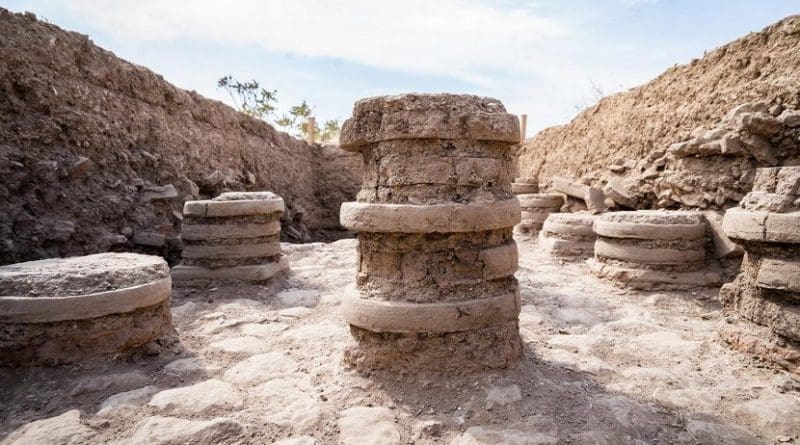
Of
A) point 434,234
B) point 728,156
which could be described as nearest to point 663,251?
point 728,156

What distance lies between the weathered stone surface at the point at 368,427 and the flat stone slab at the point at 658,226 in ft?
11.5

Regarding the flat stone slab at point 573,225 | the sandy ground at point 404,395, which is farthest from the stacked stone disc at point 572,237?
the sandy ground at point 404,395

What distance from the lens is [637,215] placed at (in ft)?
15.7

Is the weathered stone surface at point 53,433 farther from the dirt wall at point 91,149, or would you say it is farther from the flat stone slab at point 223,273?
the dirt wall at point 91,149

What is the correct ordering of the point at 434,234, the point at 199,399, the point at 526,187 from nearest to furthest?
1. the point at 199,399
2. the point at 434,234
3. the point at 526,187

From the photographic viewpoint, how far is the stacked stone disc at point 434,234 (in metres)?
2.49

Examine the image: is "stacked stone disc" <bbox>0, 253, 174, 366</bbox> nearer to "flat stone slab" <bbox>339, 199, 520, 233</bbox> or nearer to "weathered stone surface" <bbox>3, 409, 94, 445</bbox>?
"weathered stone surface" <bbox>3, 409, 94, 445</bbox>

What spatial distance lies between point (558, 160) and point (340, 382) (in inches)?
358

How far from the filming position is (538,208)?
8.61 m

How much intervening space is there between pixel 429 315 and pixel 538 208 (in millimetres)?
6675

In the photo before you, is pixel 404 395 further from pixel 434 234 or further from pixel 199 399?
pixel 199 399

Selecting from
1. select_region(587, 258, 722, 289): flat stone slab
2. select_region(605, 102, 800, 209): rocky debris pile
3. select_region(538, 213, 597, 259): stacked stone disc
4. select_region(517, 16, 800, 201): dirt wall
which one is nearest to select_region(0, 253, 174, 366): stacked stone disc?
select_region(587, 258, 722, 289): flat stone slab

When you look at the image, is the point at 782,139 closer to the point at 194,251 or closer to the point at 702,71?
the point at 702,71

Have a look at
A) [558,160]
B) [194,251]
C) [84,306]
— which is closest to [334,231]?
[558,160]
